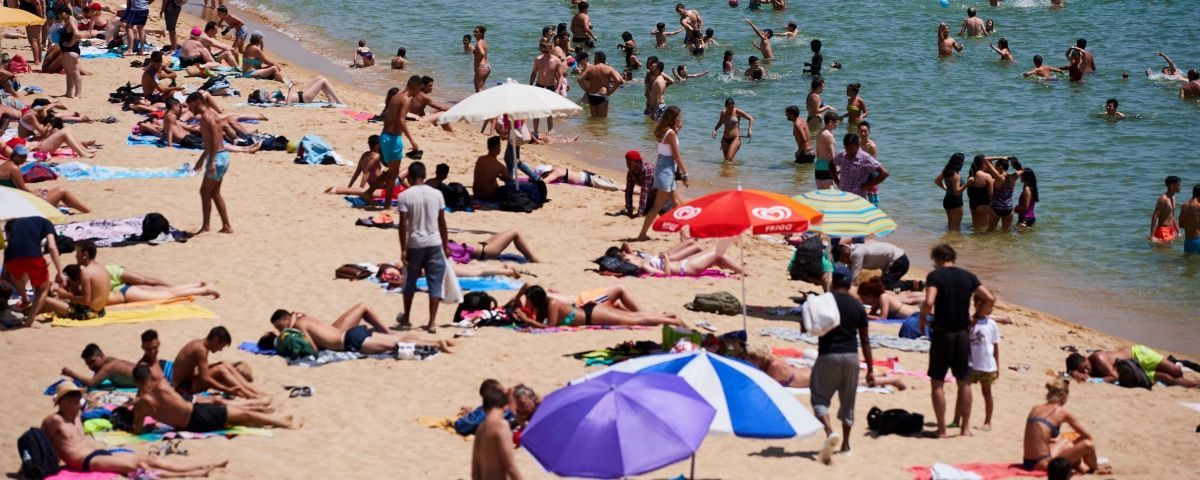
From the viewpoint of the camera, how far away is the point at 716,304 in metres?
12.8

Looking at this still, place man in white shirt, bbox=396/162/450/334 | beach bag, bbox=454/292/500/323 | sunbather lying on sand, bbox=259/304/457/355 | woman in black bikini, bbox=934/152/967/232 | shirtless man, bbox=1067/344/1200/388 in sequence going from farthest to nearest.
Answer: woman in black bikini, bbox=934/152/967/232 < beach bag, bbox=454/292/500/323 < shirtless man, bbox=1067/344/1200/388 < man in white shirt, bbox=396/162/450/334 < sunbather lying on sand, bbox=259/304/457/355

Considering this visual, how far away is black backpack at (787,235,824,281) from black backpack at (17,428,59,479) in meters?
7.50

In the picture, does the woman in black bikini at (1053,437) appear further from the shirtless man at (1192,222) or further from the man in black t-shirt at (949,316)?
the shirtless man at (1192,222)

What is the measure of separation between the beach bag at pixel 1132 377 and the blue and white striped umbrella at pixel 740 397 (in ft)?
16.0

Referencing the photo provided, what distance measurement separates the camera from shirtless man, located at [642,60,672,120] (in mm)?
24094

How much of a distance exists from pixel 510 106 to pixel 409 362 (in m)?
5.35

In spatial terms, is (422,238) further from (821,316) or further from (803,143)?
(803,143)

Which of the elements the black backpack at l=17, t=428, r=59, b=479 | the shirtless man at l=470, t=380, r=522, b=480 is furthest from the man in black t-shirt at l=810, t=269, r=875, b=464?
the black backpack at l=17, t=428, r=59, b=479

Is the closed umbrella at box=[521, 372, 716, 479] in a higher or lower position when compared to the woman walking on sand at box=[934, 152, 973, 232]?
higher

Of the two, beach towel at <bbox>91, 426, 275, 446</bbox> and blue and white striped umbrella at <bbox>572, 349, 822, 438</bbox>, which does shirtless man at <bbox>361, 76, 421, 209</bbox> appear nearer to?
beach towel at <bbox>91, 426, 275, 446</bbox>

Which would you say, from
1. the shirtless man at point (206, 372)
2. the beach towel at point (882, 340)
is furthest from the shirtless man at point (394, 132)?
the shirtless man at point (206, 372)

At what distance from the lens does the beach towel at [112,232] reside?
14.3 m

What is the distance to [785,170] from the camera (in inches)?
829

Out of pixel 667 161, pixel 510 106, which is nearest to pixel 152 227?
pixel 510 106
